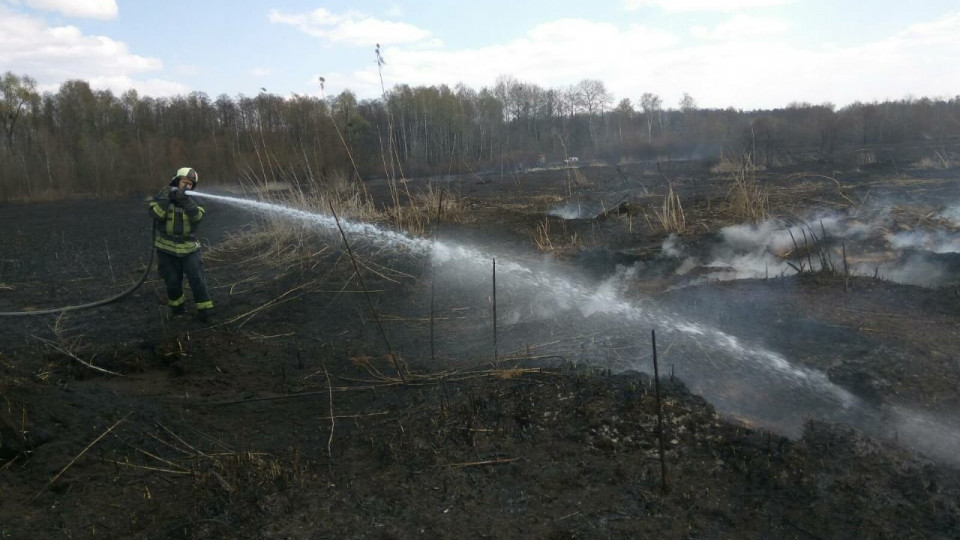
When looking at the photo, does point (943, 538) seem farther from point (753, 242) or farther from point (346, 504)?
point (753, 242)

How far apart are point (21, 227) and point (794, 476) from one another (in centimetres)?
2300

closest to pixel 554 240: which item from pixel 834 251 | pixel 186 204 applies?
pixel 834 251

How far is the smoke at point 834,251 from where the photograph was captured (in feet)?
25.9

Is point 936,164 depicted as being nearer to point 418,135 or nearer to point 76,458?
point 418,135

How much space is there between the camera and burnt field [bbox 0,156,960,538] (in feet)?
11.1

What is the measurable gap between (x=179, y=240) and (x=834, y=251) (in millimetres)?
8865

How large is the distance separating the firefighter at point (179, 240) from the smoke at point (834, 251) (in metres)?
6.10

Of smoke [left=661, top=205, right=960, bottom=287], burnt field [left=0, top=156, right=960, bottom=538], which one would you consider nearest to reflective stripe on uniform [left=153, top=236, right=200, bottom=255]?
burnt field [left=0, top=156, right=960, bottom=538]

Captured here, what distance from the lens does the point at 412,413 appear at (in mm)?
4512

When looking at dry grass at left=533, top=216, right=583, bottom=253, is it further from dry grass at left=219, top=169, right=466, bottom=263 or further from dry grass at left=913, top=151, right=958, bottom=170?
dry grass at left=913, top=151, right=958, bottom=170

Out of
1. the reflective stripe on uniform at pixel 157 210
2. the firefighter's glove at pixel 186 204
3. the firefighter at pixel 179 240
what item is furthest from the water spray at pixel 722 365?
the reflective stripe on uniform at pixel 157 210

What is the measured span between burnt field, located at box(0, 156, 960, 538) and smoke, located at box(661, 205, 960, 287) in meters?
0.06

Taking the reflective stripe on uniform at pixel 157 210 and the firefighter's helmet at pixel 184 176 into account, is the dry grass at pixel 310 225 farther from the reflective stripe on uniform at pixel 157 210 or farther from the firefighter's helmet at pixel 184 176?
the reflective stripe on uniform at pixel 157 210

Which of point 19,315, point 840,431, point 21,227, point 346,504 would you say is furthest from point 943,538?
point 21,227
